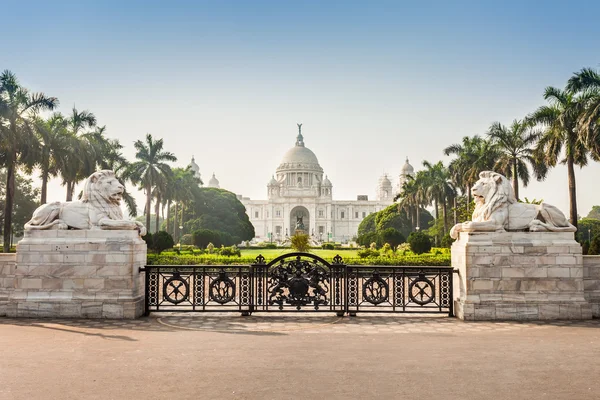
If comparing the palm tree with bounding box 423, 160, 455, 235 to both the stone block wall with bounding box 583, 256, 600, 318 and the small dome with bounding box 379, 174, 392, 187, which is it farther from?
the small dome with bounding box 379, 174, 392, 187

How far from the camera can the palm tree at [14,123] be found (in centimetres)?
2223

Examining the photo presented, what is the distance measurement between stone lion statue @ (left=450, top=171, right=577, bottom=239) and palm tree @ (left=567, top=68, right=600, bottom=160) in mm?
14595

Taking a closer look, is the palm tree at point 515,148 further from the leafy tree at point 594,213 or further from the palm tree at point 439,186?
the leafy tree at point 594,213

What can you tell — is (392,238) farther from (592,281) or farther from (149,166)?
(592,281)

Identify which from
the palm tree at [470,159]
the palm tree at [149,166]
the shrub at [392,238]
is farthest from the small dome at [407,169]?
the palm tree at [149,166]

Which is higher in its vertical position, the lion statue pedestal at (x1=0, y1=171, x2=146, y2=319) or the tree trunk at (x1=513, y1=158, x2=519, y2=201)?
the tree trunk at (x1=513, y1=158, x2=519, y2=201)

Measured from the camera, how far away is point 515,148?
3092cm

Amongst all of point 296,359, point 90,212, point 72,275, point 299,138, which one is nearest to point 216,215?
point 90,212

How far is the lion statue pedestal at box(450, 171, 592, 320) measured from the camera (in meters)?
8.77

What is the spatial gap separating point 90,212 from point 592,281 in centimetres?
923

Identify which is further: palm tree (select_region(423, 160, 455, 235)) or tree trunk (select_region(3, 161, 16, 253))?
palm tree (select_region(423, 160, 455, 235))

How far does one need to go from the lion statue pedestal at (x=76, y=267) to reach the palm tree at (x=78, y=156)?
62.2 ft

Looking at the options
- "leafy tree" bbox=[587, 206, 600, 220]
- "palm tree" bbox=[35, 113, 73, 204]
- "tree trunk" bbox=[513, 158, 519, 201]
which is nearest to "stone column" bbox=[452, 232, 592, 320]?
"palm tree" bbox=[35, 113, 73, 204]

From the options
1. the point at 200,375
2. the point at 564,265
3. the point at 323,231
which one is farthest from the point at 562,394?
the point at 323,231
